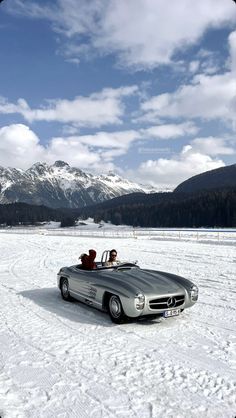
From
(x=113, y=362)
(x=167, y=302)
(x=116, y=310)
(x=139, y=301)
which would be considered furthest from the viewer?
(x=116, y=310)

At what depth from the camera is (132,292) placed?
24.8 feet

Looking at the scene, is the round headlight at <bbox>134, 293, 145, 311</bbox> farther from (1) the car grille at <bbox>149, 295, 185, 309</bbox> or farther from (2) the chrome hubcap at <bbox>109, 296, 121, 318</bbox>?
(2) the chrome hubcap at <bbox>109, 296, 121, 318</bbox>

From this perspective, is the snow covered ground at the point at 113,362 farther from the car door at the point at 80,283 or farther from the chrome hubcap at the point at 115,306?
the car door at the point at 80,283

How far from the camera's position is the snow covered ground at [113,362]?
4512 mm

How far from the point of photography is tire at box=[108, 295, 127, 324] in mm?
7770

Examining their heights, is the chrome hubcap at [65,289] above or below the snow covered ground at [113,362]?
above

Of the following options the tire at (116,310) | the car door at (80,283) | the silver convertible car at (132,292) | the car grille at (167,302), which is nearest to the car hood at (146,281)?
the silver convertible car at (132,292)

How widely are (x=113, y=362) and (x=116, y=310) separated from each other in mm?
2104

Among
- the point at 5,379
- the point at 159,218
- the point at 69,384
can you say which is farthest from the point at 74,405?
the point at 159,218

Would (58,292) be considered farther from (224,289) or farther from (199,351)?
(199,351)

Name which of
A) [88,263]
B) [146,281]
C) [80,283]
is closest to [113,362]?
[146,281]

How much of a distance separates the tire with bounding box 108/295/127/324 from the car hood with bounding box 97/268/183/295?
13.2 inches

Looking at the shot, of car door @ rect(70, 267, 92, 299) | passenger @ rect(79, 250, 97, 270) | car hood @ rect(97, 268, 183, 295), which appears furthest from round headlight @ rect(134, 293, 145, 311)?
passenger @ rect(79, 250, 97, 270)

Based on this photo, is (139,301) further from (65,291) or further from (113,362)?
(65,291)
